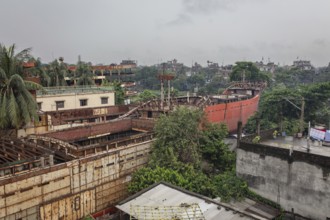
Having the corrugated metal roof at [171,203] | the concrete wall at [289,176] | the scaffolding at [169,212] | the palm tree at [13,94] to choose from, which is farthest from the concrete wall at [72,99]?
the scaffolding at [169,212]

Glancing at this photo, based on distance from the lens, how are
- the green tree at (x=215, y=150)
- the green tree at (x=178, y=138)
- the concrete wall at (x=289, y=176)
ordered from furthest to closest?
the green tree at (x=215, y=150)
the green tree at (x=178, y=138)
the concrete wall at (x=289, y=176)

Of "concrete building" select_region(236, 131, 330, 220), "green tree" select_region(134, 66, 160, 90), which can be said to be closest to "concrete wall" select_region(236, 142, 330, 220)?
"concrete building" select_region(236, 131, 330, 220)

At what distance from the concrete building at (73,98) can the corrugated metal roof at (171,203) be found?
76.5 feet

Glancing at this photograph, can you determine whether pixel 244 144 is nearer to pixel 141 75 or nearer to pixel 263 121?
pixel 263 121

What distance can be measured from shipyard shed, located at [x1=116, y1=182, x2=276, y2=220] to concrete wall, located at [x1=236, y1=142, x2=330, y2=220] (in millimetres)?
6136

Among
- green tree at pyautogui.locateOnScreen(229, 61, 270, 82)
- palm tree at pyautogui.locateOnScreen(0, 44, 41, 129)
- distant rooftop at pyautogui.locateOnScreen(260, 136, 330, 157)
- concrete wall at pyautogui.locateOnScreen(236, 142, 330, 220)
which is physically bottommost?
concrete wall at pyautogui.locateOnScreen(236, 142, 330, 220)

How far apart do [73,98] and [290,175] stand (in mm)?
27969

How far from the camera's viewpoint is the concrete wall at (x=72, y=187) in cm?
1521

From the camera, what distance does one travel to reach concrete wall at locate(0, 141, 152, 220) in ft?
49.9

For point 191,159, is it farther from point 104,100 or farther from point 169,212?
point 104,100

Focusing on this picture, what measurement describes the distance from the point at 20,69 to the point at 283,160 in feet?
64.8

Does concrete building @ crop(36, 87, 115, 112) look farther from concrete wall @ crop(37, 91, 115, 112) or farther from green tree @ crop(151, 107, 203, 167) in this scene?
green tree @ crop(151, 107, 203, 167)

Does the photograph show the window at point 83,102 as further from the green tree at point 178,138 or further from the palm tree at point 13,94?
the green tree at point 178,138

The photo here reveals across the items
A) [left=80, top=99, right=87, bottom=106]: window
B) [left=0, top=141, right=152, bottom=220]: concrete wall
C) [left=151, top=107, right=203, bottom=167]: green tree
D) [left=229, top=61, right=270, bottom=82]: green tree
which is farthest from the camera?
[left=229, top=61, right=270, bottom=82]: green tree
